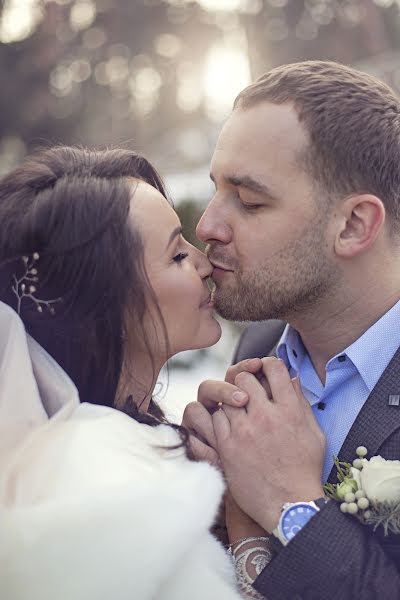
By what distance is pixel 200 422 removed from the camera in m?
3.09

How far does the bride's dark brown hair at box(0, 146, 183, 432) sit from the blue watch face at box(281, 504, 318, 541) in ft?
1.89

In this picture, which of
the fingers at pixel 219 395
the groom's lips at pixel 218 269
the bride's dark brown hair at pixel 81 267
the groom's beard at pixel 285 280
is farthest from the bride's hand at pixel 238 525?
the groom's lips at pixel 218 269

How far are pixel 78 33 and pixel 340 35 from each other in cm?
680

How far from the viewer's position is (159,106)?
2309cm

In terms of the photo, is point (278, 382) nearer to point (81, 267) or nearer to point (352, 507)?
point (352, 507)

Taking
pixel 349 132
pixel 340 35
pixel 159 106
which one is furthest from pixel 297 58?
pixel 349 132

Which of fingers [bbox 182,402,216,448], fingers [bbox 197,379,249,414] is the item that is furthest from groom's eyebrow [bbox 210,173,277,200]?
fingers [bbox 182,402,216,448]

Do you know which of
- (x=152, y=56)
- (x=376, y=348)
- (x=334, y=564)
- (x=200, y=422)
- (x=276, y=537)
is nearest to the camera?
(x=334, y=564)

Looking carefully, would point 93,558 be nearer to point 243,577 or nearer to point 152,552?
point 152,552

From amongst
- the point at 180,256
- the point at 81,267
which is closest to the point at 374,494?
the point at 180,256

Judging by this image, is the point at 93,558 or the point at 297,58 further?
the point at 297,58

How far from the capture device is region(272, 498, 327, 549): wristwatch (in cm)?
273

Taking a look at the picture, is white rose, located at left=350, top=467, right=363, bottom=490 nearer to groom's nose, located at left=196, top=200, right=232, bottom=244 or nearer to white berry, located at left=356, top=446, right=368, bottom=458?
white berry, located at left=356, top=446, right=368, bottom=458

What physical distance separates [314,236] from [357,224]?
0.19 meters
